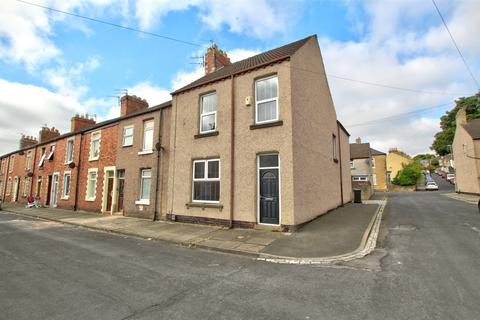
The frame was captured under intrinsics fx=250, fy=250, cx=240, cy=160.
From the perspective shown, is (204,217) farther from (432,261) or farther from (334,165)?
(334,165)

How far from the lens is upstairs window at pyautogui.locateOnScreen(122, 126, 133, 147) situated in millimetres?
15594

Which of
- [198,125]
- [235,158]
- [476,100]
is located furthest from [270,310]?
[476,100]

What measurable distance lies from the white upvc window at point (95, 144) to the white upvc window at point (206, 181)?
1003 centimetres

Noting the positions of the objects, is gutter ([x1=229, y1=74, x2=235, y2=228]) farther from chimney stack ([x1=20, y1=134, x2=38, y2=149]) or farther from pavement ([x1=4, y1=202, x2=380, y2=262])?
chimney stack ([x1=20, y1=134, x2=38, y2=149])

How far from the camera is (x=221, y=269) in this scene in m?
5.67

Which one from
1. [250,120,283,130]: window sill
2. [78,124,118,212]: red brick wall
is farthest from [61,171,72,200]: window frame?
[250,120,283,130]: window sill

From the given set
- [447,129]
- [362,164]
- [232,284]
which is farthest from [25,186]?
[447,129]

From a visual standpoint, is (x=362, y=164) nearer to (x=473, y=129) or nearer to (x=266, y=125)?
(x=473, y=129)

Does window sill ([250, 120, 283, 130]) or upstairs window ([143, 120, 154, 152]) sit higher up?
upstairs window ([143, 120, 154, 152])

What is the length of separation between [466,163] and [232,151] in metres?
29.4

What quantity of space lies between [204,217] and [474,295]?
29.1 feet

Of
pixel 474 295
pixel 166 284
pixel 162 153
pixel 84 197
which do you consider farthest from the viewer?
pixel 84 197

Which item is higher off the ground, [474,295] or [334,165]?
[334,165]

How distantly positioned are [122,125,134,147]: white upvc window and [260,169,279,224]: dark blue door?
967 centimetres
